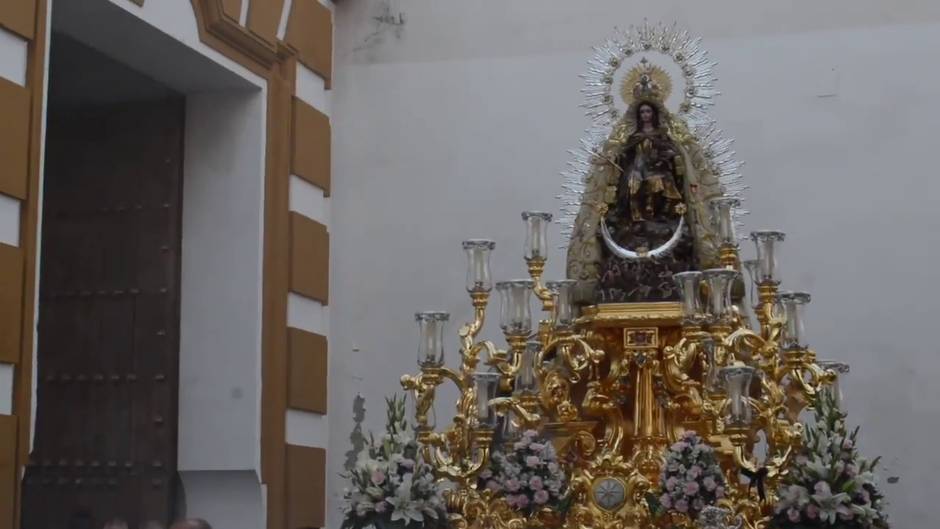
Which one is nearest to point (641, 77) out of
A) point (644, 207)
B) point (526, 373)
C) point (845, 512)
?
point (644, 207)

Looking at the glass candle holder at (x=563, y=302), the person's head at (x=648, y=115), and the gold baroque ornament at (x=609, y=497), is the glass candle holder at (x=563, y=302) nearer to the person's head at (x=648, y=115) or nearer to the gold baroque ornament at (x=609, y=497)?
the gold baroque ornament at (x=609, y=497)

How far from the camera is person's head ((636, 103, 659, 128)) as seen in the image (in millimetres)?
7367

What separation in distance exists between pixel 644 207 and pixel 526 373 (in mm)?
1140

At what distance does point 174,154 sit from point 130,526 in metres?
1.97

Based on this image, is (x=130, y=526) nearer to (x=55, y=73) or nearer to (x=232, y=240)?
(x=232, y=240)

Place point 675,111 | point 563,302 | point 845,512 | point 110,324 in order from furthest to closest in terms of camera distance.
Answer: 1. point 675,111
2. point 110,324
3. point 563,302
4. point 845,512

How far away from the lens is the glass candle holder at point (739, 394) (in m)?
6.09

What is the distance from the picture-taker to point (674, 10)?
8547mm

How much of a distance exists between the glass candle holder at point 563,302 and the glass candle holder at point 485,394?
0.46 metres

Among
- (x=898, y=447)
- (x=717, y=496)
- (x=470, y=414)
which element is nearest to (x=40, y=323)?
(x=470, y=414)

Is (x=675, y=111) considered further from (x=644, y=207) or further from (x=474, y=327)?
(x=474, y=327)

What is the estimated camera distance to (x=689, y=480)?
20.8 feet

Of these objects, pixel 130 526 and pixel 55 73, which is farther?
pixel 55 73

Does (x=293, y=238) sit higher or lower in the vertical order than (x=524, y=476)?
higher
